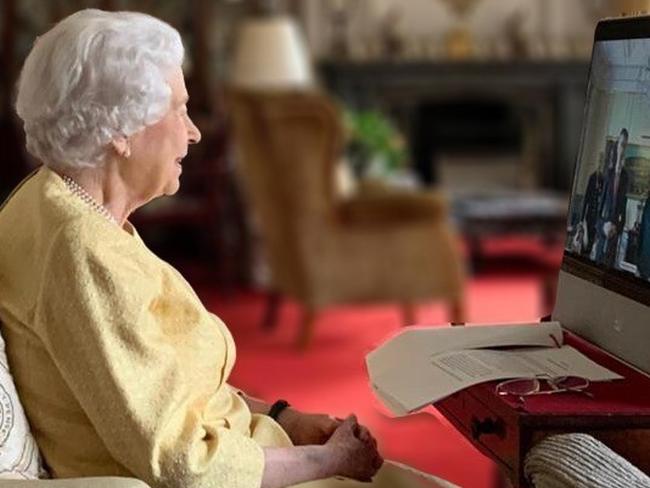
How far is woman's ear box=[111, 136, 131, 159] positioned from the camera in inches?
61.7

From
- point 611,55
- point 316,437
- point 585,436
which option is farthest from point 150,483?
point 611,55

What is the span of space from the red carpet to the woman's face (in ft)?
4.47

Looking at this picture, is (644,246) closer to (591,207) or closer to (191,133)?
(591,207)

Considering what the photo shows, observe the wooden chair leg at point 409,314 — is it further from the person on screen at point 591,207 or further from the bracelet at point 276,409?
the person on screen at point 591,207

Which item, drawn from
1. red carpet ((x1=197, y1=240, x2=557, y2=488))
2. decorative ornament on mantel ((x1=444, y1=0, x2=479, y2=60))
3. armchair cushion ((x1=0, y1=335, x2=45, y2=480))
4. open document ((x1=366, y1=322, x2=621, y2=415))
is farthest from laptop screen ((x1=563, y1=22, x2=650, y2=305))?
decorative ornament on mantel ((x1=444, y1=0, x2=479, y2=60))

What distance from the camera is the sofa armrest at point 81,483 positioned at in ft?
4.66

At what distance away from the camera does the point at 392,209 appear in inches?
187

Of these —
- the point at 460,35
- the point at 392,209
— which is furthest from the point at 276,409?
the point at 460,35

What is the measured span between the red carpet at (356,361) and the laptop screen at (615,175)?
1210mm

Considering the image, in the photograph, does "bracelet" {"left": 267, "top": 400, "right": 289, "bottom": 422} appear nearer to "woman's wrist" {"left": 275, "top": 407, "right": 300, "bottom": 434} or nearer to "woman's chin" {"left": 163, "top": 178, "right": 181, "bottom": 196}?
"woman's wrist" {"left": 275, "top": 407, "right": 300, "bottom": 434}

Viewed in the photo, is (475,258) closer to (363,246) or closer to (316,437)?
(363,246)

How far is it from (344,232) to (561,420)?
333 cm

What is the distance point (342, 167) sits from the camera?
5.21 meters

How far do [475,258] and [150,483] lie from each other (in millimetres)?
5311
